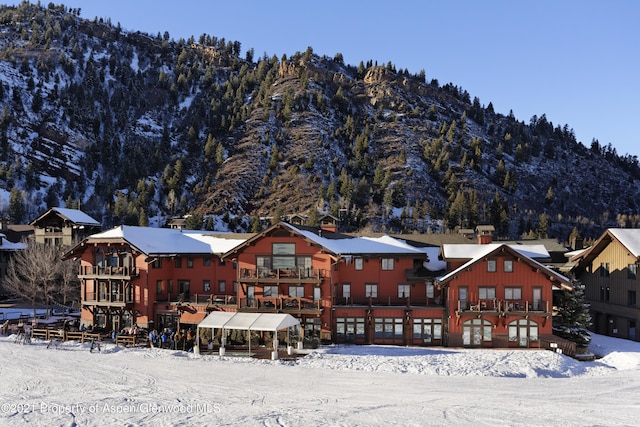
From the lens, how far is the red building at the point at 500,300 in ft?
121

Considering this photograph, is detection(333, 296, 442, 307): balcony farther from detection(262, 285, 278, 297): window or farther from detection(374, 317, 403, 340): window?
detection(262, 285, 278, 297): window

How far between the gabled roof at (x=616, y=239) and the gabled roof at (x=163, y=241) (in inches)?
1209

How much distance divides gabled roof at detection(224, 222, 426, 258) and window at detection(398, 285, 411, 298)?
8.75ft

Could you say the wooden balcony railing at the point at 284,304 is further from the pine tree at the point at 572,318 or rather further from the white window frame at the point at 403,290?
the pine tree at the point at 572,318

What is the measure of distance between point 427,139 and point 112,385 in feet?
457

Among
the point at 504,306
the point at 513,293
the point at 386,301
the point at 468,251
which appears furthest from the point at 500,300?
the point at 386,301

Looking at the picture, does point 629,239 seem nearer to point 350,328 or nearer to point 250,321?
point 350,328

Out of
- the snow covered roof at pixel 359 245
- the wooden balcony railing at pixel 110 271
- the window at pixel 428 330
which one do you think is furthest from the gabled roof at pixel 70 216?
the window at pixel 428 330

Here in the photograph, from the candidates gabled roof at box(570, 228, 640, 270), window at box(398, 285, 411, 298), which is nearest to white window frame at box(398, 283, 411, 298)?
window at box(398, 285, 411, 298)

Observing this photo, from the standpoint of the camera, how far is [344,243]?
137ft

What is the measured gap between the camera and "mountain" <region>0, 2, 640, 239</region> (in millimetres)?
123062

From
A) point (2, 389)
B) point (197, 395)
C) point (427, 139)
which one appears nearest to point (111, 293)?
point (2, 389)

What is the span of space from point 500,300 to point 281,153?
11179cm

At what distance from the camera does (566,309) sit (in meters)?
38.8
